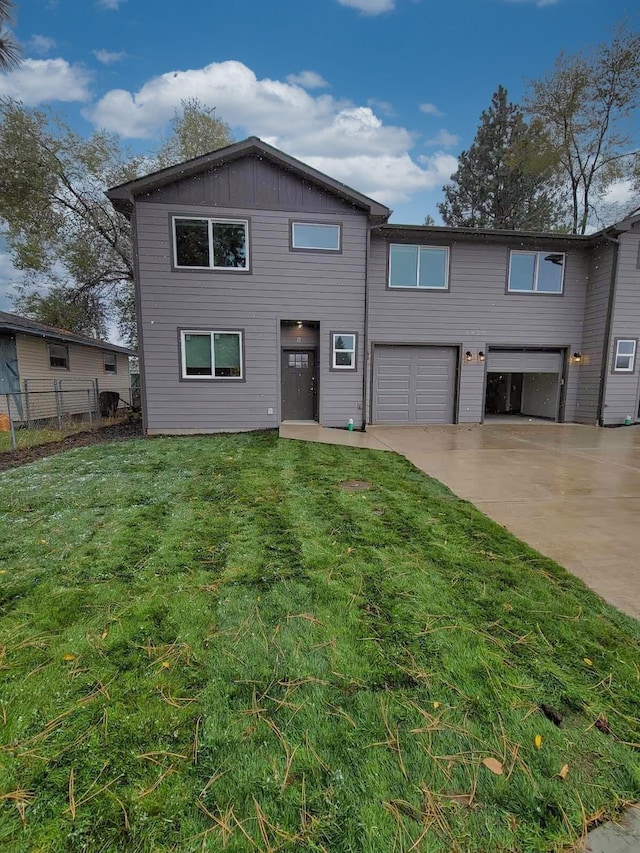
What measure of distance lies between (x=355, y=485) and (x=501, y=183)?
841 inches

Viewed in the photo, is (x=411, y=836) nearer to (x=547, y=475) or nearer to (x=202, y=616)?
(x=202, y=616)

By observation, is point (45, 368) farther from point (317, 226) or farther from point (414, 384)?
point (414, 384)

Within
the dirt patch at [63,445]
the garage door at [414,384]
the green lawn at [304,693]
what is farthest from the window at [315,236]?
the green lawn at [304,693]

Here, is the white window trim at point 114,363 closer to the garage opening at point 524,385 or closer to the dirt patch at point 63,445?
the dirt patch at point 63,445

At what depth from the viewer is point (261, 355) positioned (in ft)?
29.9

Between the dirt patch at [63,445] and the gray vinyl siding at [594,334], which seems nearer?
the dirt patch at [63,445]

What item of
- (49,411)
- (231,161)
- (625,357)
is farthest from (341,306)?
(49,411)

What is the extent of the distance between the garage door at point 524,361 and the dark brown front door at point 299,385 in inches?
199

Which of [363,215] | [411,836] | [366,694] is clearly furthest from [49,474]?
[363,215]

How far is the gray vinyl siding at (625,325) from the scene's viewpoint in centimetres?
1036

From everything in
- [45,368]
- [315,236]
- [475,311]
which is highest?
[315,236]

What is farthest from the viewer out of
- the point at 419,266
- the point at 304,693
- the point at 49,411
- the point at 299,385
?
the point at 49,411

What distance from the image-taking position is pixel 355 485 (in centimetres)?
489

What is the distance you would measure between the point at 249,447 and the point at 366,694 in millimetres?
5724
